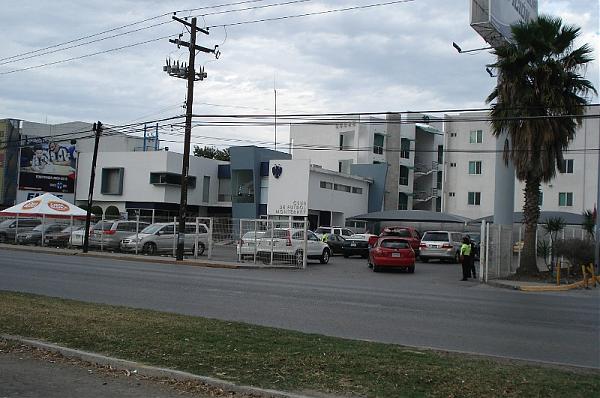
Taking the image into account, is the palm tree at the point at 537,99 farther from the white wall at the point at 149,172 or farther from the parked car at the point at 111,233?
the white wall at the point at 149,172

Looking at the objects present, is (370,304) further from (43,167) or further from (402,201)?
(43,167)

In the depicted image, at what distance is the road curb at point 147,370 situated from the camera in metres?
6.55

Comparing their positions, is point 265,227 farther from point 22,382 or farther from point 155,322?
point 22,382

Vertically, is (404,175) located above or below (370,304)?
above

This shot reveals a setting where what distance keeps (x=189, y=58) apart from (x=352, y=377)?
26.8 metres

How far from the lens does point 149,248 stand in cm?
3497

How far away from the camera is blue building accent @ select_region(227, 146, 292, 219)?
5356 centimetres

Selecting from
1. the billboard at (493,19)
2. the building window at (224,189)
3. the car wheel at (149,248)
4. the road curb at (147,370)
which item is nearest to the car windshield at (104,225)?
the car wheel at (149,248)

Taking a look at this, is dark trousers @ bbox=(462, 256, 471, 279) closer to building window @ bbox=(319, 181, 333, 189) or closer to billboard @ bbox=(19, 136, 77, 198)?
building window @ bbox=(319, 181, 333, 189)

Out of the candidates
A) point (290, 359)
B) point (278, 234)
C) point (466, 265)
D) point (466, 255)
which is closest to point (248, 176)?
point (278, 234)

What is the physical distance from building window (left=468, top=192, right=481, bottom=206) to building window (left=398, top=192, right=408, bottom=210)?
8.98 meters

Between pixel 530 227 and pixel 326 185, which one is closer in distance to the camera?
pixel 530 227

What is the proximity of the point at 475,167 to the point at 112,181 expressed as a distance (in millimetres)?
33724

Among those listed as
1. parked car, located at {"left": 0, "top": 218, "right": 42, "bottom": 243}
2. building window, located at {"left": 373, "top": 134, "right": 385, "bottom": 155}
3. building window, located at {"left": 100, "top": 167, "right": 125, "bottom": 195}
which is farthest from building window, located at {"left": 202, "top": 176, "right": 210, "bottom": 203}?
parked car, located at {"left": 0, "top": 218, "right": 42, "bottom": 243}
